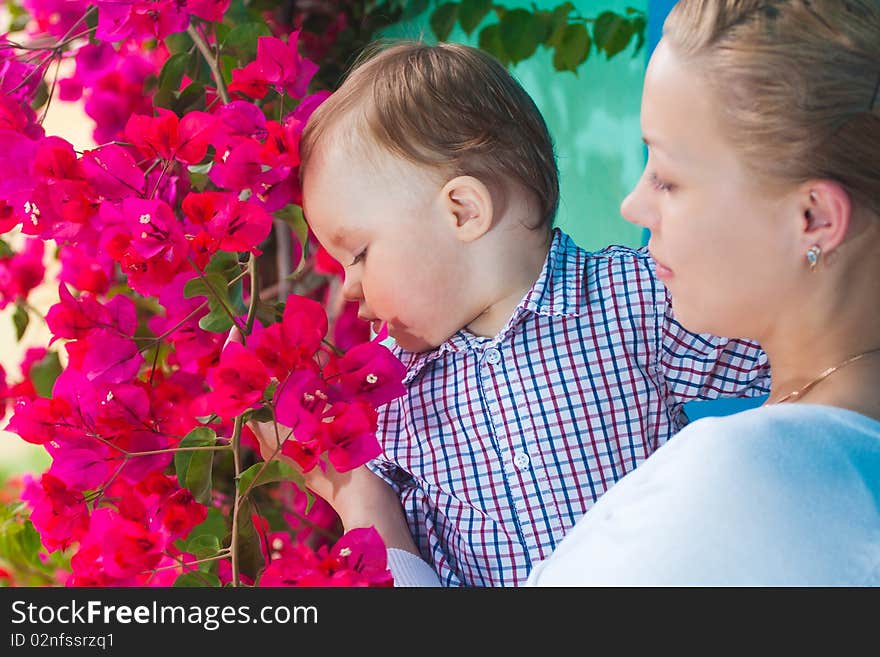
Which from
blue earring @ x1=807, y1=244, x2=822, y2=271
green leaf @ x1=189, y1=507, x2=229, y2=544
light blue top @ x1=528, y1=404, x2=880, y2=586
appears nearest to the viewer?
light blue top @ x1=528, y1=404, x2=880, y2=586

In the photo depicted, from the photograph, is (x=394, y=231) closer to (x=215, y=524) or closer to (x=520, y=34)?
(x=215, y=524)

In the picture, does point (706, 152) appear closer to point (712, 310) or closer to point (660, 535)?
point (712, 310)

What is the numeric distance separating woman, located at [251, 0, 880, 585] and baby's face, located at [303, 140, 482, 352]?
0.87 feet

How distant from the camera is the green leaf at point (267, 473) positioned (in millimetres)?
882

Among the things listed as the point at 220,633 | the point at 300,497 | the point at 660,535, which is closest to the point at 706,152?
the point at 660,535

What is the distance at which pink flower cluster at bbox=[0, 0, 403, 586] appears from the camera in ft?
2.74

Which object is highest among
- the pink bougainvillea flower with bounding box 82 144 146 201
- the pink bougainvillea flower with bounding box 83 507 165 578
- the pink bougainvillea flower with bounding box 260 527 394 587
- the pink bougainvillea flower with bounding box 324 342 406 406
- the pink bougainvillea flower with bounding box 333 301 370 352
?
the pink bougainvillea flower with bounding box 333 301 370 352

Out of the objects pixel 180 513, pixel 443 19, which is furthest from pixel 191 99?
pixel 443 19

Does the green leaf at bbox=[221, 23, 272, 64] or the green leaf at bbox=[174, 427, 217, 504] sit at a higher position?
the green leaf at bbox=[221, 23, 272, 64]

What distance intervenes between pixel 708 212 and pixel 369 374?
1.09 feet

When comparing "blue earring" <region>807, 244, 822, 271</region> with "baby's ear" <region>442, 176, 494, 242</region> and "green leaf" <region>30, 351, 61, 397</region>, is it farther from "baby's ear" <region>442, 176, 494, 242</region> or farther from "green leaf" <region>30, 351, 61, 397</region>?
"green leaf" <region>30, 351, 61, 397</region>

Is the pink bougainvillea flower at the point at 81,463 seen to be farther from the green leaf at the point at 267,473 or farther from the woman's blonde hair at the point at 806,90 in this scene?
the woman's blonde hair at the point at 806,90

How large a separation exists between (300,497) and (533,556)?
1.90 feet

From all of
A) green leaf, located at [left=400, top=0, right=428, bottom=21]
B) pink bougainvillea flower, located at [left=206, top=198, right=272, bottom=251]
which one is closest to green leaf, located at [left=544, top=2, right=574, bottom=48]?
green leaf, located at [left=400, top=0, right=428, bottom=21]
